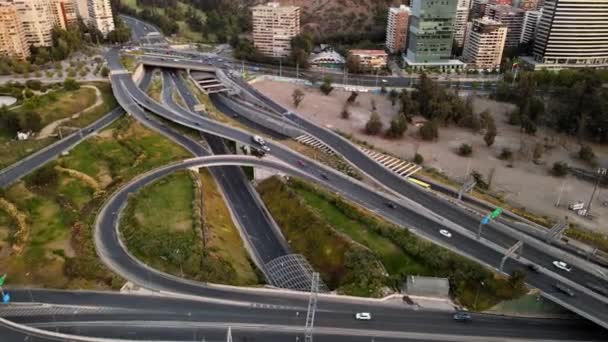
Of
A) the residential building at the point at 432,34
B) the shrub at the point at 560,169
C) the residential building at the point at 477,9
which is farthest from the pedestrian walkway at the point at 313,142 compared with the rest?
the residential building at the point at 477,9

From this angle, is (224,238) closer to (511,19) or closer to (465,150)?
(465,150)

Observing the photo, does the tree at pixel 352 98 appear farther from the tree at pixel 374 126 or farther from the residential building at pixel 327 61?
the residential building at pixel 327 61

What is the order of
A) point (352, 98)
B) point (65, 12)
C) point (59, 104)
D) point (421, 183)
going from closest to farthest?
1. point (421, 183)
2. point (59, 104)
3. point (352, 98)
4. point (65, 12)

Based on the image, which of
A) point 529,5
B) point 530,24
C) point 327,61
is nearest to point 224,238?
point 327,61

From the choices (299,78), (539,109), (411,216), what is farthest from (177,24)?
(411,216)

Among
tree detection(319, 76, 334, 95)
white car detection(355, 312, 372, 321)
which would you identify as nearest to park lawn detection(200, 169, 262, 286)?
white car detection(355, 312, 372, 321)
